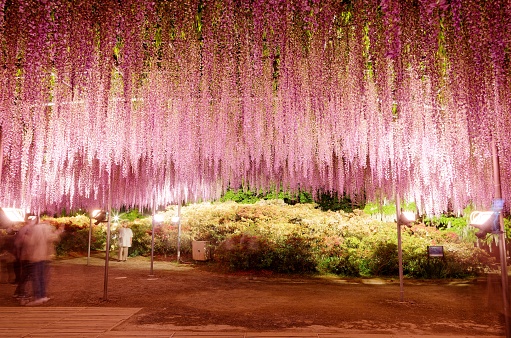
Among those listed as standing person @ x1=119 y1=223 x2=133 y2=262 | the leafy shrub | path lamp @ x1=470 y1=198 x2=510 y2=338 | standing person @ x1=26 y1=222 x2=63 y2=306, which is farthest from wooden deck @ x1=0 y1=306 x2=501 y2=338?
standing person @ x1=119 y1=223 x2=133 y2=262

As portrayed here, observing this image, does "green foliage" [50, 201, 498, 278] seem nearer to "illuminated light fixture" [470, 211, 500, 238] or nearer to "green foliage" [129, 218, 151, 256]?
"green foliage" [129, 218, 151, 256]

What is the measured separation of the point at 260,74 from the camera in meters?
6.45

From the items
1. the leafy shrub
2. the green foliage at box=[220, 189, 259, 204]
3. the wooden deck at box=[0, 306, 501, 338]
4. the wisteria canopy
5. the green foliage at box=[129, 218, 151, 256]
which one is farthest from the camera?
the green foliage at box=[220, 189, 259, 204]

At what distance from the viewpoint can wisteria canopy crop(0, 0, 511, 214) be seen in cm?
525

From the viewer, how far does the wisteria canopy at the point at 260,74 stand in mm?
5250

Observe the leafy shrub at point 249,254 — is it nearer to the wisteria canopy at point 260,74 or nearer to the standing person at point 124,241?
the standing person at point 124,241

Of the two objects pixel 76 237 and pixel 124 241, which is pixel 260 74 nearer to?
pixel 124 241

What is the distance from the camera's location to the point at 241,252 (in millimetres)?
11789

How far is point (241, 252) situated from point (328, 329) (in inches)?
272

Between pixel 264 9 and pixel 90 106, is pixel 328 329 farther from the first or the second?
pixel 90 106

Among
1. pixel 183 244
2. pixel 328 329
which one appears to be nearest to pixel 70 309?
pixel 328 329

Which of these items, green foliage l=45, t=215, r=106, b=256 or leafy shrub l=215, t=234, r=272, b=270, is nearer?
leafy shrub l=215, t=234, r=272, b=270

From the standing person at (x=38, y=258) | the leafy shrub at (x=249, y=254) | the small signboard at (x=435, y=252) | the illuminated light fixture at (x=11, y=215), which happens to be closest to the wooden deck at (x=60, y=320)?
the standing person at (x=38, y=258)

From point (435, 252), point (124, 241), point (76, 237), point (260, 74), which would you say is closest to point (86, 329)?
point (260, 74)
